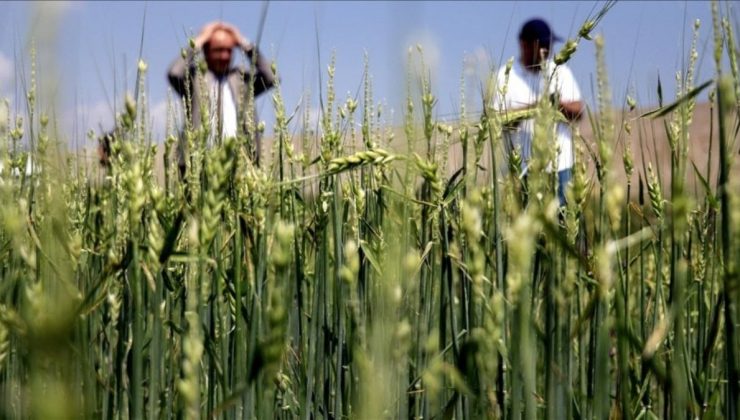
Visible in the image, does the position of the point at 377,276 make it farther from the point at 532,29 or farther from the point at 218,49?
the point at 532,29

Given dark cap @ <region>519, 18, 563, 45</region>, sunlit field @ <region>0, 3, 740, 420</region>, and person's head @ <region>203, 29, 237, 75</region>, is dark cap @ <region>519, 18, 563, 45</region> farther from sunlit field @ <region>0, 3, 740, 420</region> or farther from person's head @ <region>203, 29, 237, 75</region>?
sunlit field @ <region>0, 3, 740, 420</region>

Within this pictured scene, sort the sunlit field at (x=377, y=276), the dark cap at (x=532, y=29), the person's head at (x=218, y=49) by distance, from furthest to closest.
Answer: the dark cap at (x=532, y=29)
the person's head at (x=218, y=49)
the sunlit field at (x=377, y=276)

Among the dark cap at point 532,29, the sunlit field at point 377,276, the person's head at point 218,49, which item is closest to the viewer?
the sunlit field at point 377,276

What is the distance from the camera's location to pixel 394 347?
0.63 m

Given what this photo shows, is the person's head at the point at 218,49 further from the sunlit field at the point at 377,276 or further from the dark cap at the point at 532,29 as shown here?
the sunlit field at the point at 377,276

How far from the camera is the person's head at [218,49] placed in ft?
11.8

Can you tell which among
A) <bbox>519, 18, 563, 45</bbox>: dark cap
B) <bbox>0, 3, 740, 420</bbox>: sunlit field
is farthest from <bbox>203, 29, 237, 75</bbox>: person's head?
<bbox>0, 3, 740, 420</bbox>: sunlit field

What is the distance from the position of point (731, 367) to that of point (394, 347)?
361mm

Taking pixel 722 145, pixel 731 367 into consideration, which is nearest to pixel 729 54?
pixel 722 145

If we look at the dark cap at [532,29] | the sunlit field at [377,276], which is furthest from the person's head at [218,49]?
the sunlit field at [377,276]

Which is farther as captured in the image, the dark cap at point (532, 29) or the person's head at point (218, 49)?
the dark cap at point (532, 29)

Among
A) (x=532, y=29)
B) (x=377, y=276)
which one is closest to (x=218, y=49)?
(x=532, y=29)

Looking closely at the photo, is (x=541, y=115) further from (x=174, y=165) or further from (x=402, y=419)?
(x=174, y=165)

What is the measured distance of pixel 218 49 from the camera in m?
3.63
